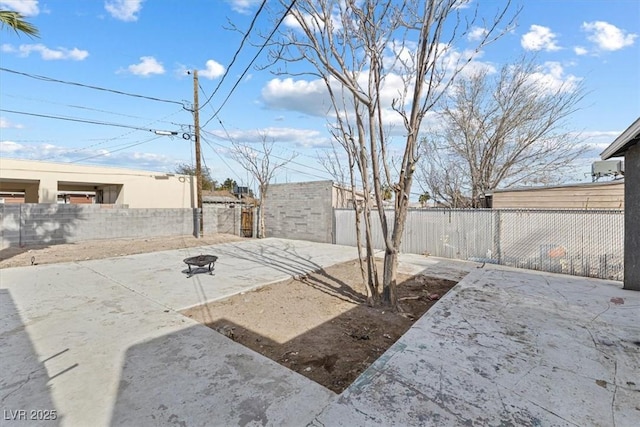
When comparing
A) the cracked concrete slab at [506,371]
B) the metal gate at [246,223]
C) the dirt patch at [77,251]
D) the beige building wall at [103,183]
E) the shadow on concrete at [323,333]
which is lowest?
the shadow on concrete at [323,333]

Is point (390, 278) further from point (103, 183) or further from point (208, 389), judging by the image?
point (103, 183)

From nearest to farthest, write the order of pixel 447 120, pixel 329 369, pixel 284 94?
pixel 329 369 → pixel 284 94 → pixel 447 120

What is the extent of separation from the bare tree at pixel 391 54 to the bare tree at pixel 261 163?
31.4 ft

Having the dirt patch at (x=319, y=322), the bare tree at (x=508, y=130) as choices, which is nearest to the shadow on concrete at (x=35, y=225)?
the dirt patch at (x=319, y=322)

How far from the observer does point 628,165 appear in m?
4.67

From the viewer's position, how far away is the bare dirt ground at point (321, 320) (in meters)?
2.71

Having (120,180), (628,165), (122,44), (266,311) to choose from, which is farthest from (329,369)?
(120,180)

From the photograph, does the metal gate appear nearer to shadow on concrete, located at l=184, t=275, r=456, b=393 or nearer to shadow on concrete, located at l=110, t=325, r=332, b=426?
shadow on concrete, located at l=184, t=275, r=456, b=393

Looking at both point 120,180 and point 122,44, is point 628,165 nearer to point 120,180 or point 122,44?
point 122,44

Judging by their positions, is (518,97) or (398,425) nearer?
(398,425)

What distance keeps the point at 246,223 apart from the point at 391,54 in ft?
38.5

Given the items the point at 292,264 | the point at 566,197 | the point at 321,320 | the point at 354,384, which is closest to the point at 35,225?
the point at 292,264

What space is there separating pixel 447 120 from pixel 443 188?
303cm

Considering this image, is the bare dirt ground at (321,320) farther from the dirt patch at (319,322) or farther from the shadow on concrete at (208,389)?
the shadow on concrete at (208,389)
